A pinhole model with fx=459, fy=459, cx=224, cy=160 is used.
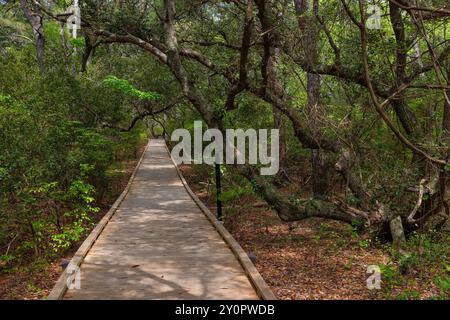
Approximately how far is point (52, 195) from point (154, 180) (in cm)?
1052

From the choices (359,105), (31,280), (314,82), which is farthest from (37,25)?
(359,105)

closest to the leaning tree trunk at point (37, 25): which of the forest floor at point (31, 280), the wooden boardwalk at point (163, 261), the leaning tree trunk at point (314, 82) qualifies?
the wooden boardwalk at point (163, 261)

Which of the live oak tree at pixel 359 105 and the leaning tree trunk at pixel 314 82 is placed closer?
the live oak tree at pixel 359 105

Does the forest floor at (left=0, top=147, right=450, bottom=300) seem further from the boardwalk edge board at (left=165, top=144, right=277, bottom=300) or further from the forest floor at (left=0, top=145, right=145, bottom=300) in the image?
the boardwalk edge board at (left=165, top=144, right=277, bottom=300)

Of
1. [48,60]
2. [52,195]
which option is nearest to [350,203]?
[52,195]

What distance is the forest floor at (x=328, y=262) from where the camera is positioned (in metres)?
6.33

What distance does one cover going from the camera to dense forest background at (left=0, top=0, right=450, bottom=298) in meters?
7.98

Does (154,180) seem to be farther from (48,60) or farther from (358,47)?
(358,47)

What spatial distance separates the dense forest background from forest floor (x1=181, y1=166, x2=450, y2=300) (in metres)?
0.11

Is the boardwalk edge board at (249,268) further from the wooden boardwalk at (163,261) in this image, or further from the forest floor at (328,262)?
the forest floor at (328,262)

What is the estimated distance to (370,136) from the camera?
10117 mm

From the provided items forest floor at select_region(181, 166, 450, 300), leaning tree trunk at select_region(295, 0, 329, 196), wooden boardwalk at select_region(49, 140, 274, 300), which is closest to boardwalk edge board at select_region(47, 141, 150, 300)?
wooden boardwalk at select_region(49, 140, 274, 300)

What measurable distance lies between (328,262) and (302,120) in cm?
321

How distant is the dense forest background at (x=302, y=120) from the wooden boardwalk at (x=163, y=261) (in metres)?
0.92
